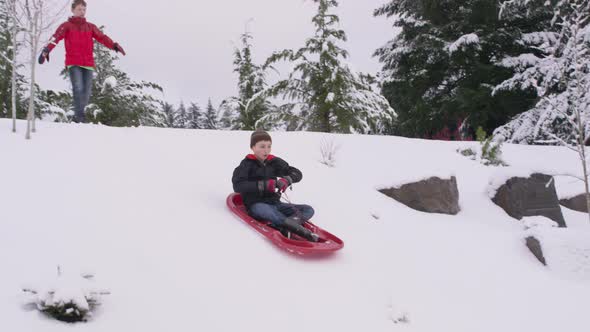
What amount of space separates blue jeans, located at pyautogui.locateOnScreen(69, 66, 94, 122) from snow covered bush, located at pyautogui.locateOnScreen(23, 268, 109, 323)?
4959mm

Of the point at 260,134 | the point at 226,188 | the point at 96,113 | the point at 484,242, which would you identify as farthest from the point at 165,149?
the point at 96,113

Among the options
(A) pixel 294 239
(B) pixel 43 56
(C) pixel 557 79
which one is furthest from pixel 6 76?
(C) pixel 557 79

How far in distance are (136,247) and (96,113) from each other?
39.7ft

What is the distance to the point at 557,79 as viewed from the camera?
15.7 ft

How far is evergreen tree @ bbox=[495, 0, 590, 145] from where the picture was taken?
15.4 feet

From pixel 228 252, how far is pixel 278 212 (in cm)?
80

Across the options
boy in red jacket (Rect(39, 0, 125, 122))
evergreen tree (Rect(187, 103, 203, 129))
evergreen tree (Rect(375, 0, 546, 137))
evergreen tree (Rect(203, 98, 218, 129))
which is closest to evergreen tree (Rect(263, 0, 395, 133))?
evergreen tree (Rect(375, 0, 546, 137))

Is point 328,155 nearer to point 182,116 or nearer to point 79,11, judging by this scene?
point 79,11

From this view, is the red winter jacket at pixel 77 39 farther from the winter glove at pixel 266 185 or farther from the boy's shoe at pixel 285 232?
the boy's shoe at pixel 285 232

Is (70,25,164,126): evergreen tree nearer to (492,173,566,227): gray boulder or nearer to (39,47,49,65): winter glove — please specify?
(39,47,49,65): winter glove

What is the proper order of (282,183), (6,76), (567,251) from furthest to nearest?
1. (6,76)
2. (567,251)
3. (282,183)

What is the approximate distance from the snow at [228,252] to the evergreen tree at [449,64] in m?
8.18

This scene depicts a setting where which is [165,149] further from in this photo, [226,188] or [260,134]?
[260,134]

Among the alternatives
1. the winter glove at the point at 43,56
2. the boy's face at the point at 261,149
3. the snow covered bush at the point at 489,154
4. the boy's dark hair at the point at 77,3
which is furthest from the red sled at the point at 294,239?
the snow covered bush at the point at 489,154
